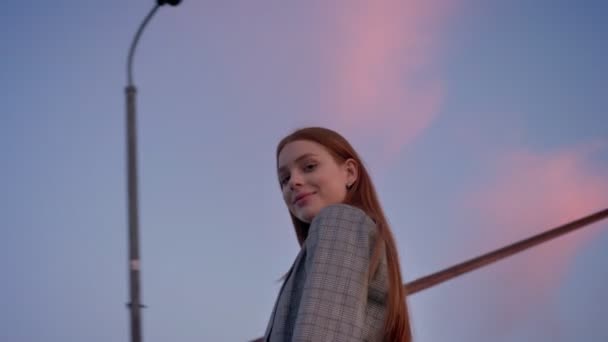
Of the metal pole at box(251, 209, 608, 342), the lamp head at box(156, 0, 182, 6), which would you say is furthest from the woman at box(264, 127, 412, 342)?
the lamp head at box(156, 0, 182, 6)

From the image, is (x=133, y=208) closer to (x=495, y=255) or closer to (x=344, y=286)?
(x=495, y=255)

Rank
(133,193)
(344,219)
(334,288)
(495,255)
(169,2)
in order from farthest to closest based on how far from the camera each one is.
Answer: (169,2) → (133,193) → (495,255) → (344,219) → (334,288)

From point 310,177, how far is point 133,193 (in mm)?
2322

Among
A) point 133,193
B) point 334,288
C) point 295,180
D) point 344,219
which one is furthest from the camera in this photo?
point 133,193

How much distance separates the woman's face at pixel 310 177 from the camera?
1653mm

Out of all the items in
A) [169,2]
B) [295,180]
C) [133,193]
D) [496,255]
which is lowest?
[496,255]

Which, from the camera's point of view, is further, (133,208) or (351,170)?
(133,208)

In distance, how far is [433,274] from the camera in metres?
3.15

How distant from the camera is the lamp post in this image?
3.38m

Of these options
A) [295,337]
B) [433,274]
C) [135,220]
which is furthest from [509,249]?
[295,337]

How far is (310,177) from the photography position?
1.66m

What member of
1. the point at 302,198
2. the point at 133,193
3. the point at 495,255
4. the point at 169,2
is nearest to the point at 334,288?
the point at 302,198

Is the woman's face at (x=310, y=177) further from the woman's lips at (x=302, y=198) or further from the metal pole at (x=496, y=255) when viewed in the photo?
the metal pole at (x=496, y=255)

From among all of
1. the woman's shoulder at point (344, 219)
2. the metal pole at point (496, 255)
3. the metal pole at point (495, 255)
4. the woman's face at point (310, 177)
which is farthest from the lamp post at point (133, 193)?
the woman's shoulder at point (344, 219)
